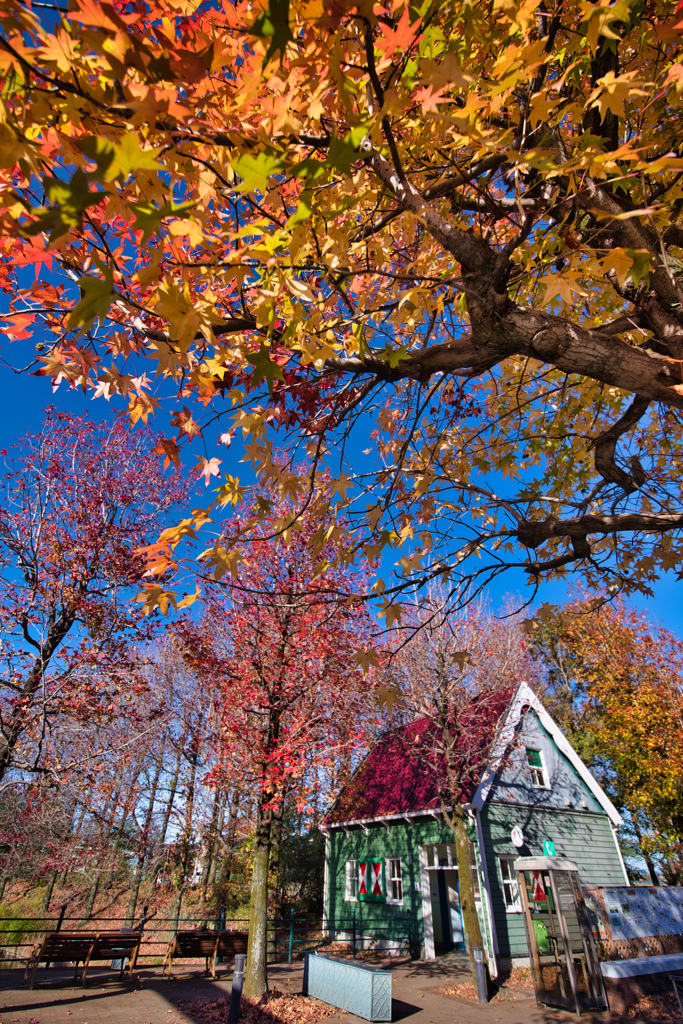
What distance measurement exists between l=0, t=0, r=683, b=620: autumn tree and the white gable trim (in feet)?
29.7

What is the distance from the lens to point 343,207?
1841 mm

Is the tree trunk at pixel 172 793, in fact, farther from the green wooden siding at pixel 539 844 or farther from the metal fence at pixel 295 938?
the green wooden siding at pixel 539 844

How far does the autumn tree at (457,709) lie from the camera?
35.9 feet

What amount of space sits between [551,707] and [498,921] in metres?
15.3

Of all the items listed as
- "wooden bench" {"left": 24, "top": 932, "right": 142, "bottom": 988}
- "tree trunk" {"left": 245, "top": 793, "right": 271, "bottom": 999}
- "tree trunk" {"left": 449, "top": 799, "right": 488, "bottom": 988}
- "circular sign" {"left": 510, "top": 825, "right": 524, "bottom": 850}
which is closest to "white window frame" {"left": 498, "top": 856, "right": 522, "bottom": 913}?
"circular sign" {"left": 510, "top": 825, "right": 524, "bottom": 850}

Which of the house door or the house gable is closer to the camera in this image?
the house gable

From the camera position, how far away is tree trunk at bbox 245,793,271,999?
8375 millimetres

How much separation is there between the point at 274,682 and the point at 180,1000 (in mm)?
5346

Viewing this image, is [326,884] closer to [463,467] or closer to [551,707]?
[551,707]

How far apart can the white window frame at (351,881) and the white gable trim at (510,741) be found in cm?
661

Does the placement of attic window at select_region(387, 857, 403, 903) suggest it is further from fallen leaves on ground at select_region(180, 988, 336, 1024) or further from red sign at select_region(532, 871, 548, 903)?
fallen leaves on ground at select_region(180, 988, 336, 1024)

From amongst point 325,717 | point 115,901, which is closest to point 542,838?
point 325,717

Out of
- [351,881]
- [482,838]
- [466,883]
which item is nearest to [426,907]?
[482,838]

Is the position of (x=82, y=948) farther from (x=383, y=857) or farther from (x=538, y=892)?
(x=538, y=892)
